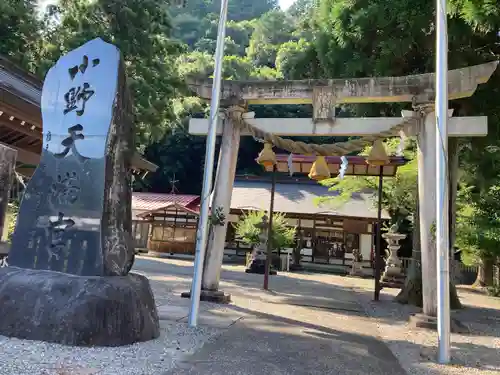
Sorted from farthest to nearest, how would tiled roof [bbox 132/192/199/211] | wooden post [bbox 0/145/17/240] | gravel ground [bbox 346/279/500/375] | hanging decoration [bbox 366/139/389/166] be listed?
tiled roof [bbox 132/192/199/211] → wooden post [bbox 0/145/17/240] → hanging decoration [bbox 366/139/389/166] → gravel ground [bbox 346/279/500/375]

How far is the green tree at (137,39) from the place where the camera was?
13.5 meters

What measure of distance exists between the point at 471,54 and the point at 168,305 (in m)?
7.74

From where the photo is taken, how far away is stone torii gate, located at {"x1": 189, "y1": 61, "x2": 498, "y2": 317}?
6465mm

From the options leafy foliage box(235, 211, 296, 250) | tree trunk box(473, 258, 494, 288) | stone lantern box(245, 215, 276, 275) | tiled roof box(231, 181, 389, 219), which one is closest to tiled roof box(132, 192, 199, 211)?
tiled roof box(231, 181, 389, 219)

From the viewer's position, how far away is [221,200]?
7.68 meters

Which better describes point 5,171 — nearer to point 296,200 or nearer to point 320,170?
point 320,170

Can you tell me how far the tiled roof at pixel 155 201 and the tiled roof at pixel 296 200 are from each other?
8.67 ft

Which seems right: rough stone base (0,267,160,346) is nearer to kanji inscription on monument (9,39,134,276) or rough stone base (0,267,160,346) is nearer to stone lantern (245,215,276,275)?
kanji inscription on monument (9,39,134,276)

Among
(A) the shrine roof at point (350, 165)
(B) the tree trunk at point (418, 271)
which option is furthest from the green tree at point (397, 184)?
(B) the tree trunk at point (418, 271)

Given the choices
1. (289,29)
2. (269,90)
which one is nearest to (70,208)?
(269,90)

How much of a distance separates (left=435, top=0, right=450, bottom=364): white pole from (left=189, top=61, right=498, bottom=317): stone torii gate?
4.52 feet

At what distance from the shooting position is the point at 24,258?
15.7 feet

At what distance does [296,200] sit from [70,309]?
59.3 feet

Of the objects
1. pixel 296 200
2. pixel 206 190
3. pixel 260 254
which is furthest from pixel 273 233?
pixel 206 190
